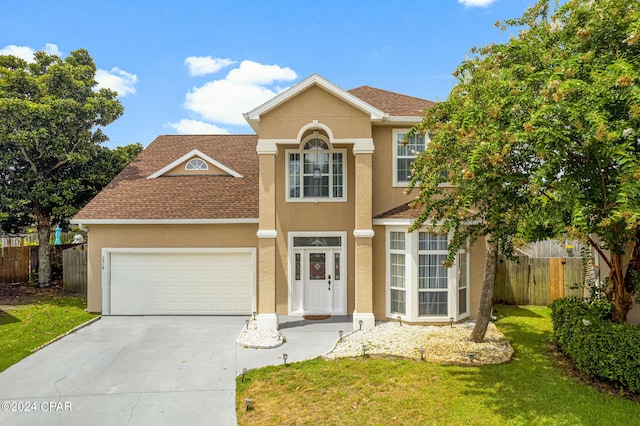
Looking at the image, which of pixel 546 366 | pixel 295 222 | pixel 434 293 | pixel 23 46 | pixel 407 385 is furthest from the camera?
pixel 23 46

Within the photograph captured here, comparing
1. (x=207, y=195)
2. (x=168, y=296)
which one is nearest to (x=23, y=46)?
(x=207, y=195)

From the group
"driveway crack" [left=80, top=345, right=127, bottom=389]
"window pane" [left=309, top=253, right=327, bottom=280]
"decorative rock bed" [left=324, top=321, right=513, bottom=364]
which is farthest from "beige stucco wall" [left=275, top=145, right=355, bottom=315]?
"driveway crack" [left=80, top=345, right=127, bottom=389]

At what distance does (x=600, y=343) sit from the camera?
22.3 ft

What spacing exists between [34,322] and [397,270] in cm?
1114

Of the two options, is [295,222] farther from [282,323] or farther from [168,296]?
[168,296]

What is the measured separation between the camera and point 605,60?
19.9ft

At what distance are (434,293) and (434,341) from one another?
5.53ft

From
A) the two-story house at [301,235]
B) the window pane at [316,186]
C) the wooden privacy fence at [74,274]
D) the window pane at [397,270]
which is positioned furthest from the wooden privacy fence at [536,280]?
the wooden privacy fence at [74,274]

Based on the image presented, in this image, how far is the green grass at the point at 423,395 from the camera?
18.9 ft

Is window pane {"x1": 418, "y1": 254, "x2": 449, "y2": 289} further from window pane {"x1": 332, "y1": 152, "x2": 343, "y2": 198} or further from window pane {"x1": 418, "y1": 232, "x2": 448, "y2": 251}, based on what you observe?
window pane {"x1": 332, "y1": 152, "x2": 343, "y2": 198}

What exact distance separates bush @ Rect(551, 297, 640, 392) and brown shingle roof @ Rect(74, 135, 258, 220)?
8.96 metres

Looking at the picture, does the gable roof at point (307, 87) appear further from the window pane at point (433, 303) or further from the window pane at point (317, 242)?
the window pane at point (433, 303)

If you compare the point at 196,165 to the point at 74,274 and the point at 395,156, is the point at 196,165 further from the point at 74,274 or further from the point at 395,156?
the point at 395,156

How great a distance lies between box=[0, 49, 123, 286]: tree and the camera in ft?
47.3
